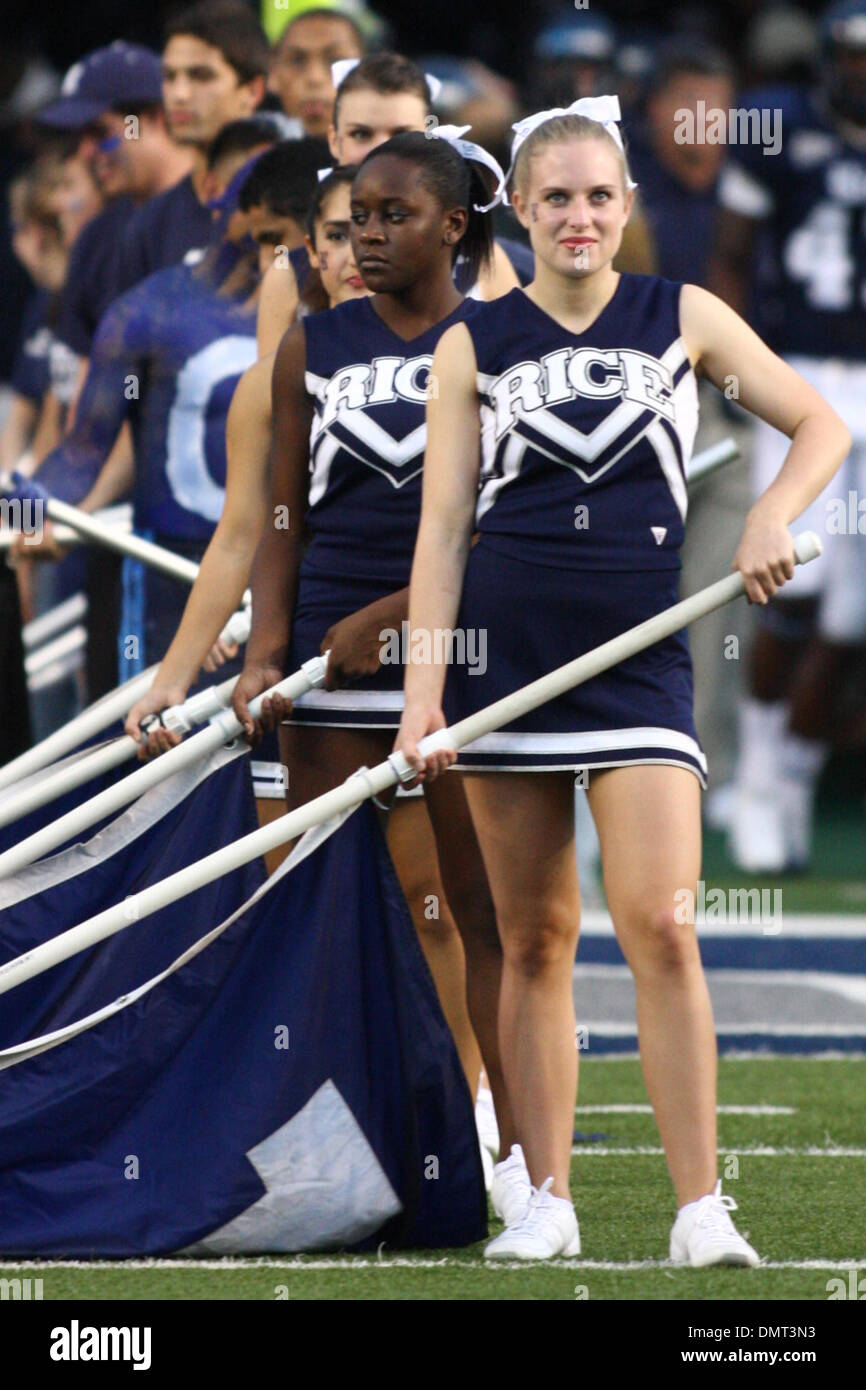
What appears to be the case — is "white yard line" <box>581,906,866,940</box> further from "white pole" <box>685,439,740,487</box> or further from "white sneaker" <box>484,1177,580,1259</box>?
"white sneaker" <box>484,1177,580,1259</box>

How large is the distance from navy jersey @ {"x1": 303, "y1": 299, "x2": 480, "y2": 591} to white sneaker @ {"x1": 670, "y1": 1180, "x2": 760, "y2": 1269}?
1223 millimetres

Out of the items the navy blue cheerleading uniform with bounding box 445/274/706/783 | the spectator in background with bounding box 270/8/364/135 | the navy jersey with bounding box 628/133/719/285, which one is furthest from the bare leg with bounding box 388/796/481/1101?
the navy jersey with bounding box 628/133/719/285

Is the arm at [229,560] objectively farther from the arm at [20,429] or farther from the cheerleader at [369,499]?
the arm at [20,429]

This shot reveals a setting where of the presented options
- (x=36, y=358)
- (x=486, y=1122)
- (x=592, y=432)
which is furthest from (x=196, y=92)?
(x=592, y=432)

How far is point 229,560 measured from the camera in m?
5.40

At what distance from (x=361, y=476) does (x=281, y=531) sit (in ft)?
0.64

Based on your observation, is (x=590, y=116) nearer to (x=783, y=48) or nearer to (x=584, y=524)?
(x=584, y=524)

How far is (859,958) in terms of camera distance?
8.62 meters

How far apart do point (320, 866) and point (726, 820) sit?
7239 mm

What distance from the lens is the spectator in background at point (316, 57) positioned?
A: 8.17 metres

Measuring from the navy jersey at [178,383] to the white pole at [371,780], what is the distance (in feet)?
8.00

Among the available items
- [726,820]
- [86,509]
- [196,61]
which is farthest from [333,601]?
[726,820]

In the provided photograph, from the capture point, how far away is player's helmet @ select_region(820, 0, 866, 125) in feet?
34.1
